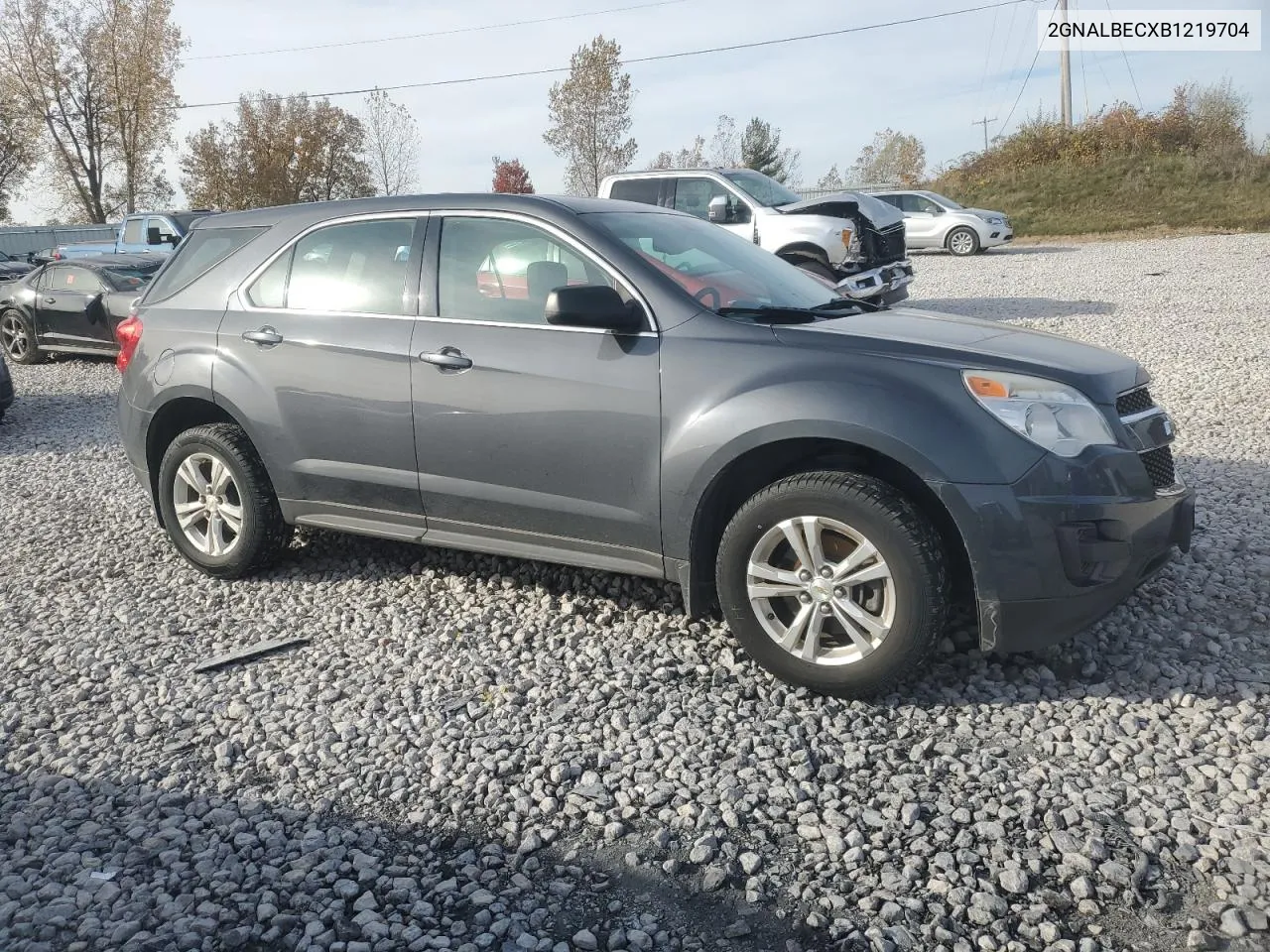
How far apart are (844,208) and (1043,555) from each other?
1088 centimetres

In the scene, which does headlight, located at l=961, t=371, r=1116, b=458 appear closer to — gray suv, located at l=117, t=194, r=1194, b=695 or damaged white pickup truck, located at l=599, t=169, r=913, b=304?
gray suv, located at l=117, t=194, r=1194, b=695

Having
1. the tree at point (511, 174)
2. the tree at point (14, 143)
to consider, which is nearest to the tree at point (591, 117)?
the tree at point (511, 174)

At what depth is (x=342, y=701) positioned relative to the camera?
3.97m

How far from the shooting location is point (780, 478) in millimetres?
3957

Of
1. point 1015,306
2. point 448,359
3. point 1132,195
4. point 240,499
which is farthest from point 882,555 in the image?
point 1132,195

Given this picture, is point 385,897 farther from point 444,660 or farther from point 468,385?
point 468,385

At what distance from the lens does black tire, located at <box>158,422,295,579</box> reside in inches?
200

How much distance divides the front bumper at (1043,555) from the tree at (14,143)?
170 ft

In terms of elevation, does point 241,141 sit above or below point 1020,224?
above

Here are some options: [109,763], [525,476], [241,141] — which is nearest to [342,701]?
[109,763]

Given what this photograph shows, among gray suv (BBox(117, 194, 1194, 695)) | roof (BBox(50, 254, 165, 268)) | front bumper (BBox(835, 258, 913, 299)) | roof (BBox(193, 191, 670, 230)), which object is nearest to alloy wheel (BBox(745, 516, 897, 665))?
gray suv (BBox(117, 194, 1194, 695))

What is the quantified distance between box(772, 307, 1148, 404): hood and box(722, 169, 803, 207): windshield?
10.2m

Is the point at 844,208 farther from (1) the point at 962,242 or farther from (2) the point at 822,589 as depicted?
(1) the point at 962,242

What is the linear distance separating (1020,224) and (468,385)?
3056 cm
